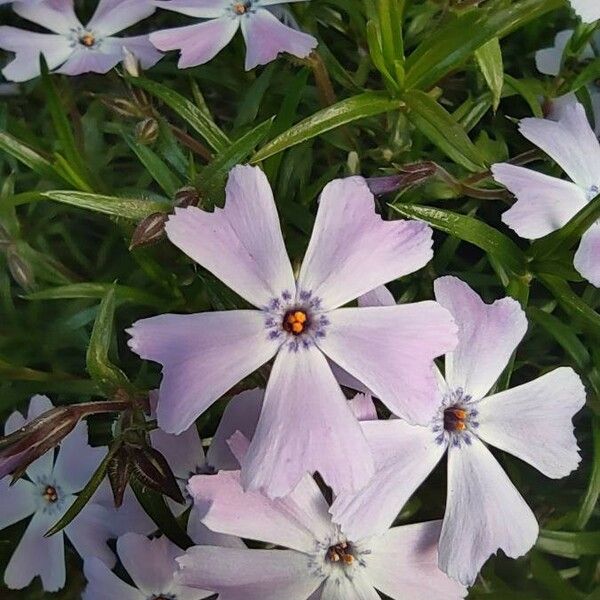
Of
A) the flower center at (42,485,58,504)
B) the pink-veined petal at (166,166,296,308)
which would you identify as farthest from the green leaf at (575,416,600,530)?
the flower center at (42,485,58,504)

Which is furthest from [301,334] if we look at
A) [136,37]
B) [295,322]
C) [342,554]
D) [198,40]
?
[136,37]

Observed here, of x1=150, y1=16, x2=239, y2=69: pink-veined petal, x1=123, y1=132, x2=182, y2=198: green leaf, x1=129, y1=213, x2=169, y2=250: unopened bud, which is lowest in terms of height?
x1=129, y1=213, x2=169, y2=250: unopened bud

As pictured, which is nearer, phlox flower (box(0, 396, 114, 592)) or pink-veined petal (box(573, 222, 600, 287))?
pink-veined petal (box(573, 222, 600, 287))

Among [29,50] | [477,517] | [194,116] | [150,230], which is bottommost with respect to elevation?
[477,517]

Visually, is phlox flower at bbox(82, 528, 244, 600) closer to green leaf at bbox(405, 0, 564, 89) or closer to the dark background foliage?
the dark background foliage

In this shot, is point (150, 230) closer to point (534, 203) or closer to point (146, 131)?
point (146, 131)

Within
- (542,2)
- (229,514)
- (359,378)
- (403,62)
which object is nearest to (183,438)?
(229,514)
